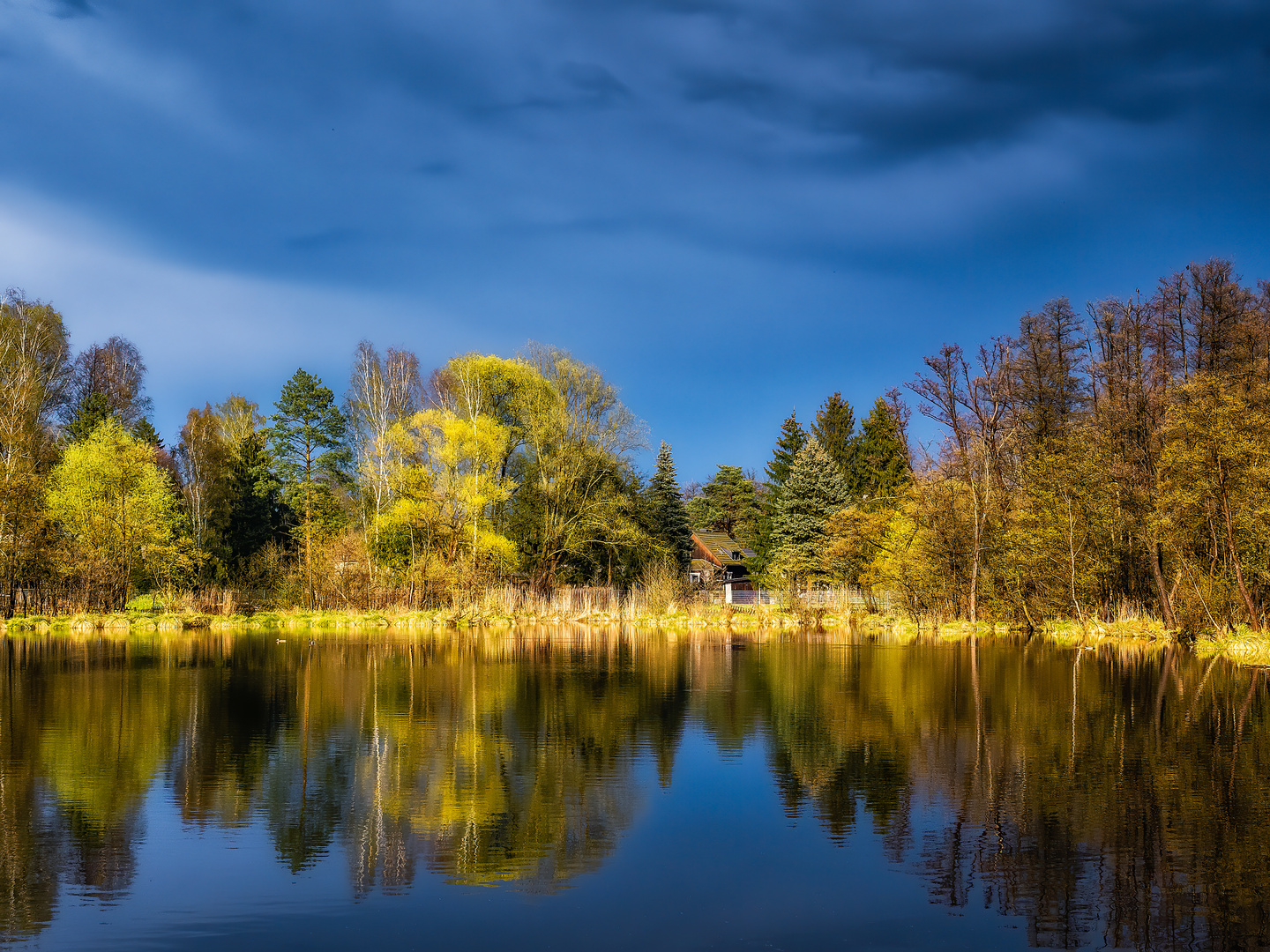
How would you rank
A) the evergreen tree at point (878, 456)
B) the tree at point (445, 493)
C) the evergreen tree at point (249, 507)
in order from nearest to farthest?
the tree at point (445, 493) < the evergreen tree at point (249, 507) < the evergreen tree at point (878, 456)

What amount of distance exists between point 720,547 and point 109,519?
164 ft

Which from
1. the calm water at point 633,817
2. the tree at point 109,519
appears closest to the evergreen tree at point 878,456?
the tree at point 109,519

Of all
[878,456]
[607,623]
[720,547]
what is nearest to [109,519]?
[607,623]

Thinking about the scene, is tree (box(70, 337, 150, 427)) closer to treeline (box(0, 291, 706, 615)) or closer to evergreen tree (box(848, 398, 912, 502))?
treeline (box(0, 291, 706, 615))

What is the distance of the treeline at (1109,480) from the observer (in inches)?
1076

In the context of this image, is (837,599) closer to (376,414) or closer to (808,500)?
(808,500)

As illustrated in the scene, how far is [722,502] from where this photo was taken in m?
90.3

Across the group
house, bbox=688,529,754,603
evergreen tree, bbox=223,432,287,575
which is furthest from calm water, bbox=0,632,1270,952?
house, bbox=688,529,754,603

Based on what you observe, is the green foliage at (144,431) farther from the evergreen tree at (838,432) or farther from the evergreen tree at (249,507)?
the evergreen tree at (838,432)

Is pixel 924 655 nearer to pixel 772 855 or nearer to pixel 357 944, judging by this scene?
pixel 772 855

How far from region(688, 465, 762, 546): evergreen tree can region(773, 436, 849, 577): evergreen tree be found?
87.4 ft

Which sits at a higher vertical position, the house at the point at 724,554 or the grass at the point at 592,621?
the house at the point at 724,554

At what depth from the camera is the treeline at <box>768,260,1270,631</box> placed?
27.3m

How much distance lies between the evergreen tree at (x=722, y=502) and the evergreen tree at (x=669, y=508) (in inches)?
863
